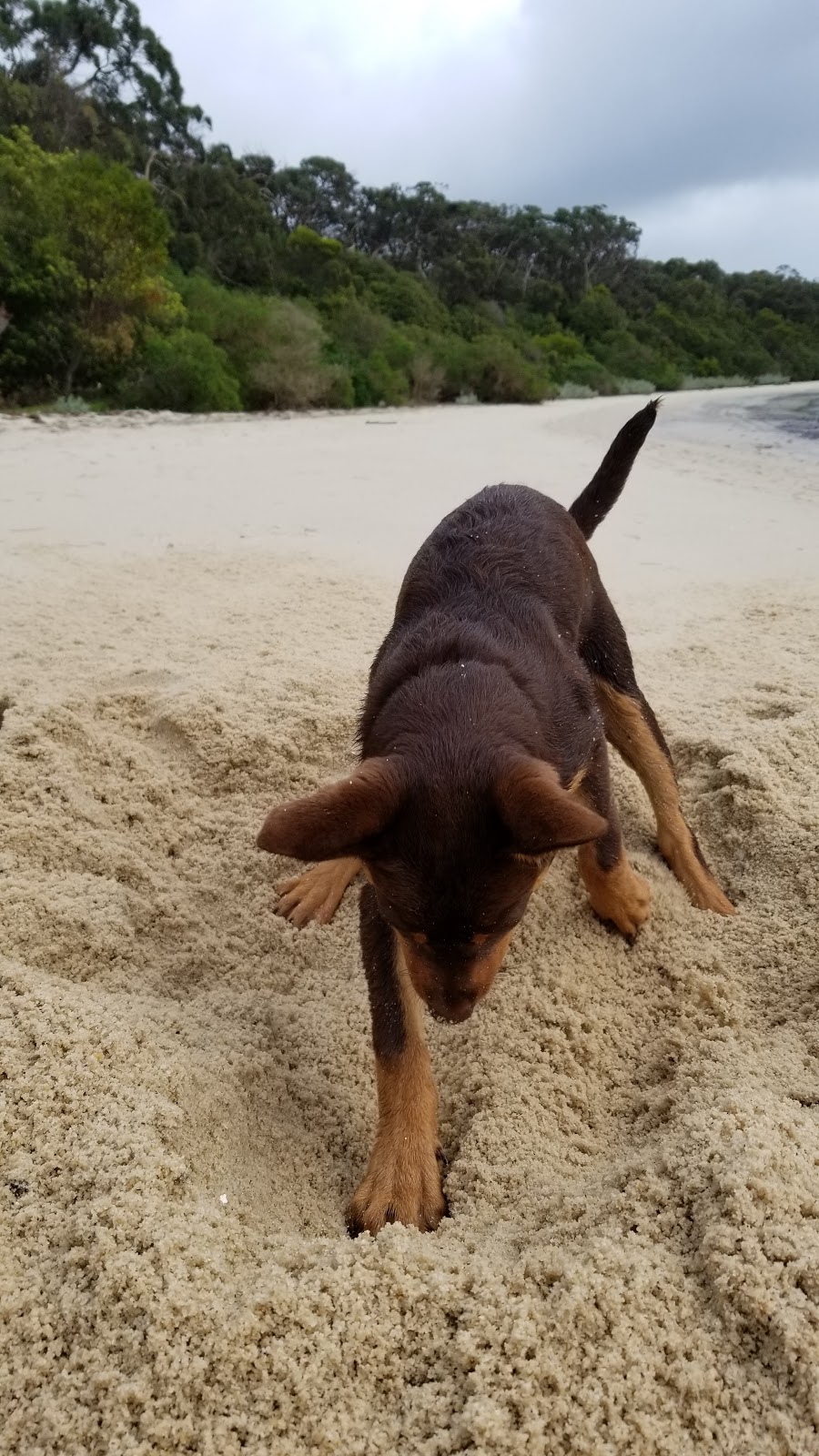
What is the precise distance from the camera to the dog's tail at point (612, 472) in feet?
12.3

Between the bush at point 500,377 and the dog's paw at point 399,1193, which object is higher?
the bush at point 500,377

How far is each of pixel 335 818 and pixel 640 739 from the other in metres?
2.05

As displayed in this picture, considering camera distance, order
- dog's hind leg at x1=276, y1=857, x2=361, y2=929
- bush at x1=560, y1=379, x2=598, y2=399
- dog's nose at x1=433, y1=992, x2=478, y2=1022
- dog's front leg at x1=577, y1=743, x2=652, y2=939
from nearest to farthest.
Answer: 1. dog's nose at x1=433, y1=992, x2=478, y2=1022
2. dog's front leg at x1=577, y1=743, x2=652, y2=939
3. dog's hind leg at x1=276, y1=857, x2=361, y2=929
4. bush at x1=560, y1=379, x2=598, y2=399

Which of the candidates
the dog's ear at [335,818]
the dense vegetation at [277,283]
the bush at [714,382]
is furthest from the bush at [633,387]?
the dog's ear at [335,818]

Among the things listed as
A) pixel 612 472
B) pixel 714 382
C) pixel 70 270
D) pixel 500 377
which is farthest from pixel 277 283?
pixel 612 472

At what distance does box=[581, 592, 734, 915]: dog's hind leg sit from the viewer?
342 centimetres

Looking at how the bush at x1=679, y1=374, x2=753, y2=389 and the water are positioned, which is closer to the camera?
the water

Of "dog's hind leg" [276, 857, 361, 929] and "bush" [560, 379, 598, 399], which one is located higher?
"bush" [560, 379, 598, 399]

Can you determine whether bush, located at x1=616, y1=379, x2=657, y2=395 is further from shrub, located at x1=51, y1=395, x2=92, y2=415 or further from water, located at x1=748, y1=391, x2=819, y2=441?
shrub, located at x1=51, y1=395, x2=92, y2=415

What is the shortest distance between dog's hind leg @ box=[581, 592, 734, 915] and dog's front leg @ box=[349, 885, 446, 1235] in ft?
4.64

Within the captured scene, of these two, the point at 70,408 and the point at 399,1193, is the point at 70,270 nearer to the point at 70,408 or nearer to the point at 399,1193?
the point at 70,408

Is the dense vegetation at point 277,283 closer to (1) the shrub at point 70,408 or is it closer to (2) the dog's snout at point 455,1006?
(1) the shrub at point 70,408

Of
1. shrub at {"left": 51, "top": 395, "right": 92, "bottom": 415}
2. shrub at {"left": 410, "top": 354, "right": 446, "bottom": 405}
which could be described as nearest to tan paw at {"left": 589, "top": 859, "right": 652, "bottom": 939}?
shrub at {"left": 51, "top": 395, "right": 92, "bottom": 415}

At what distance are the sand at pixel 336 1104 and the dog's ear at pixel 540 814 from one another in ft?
2.60
